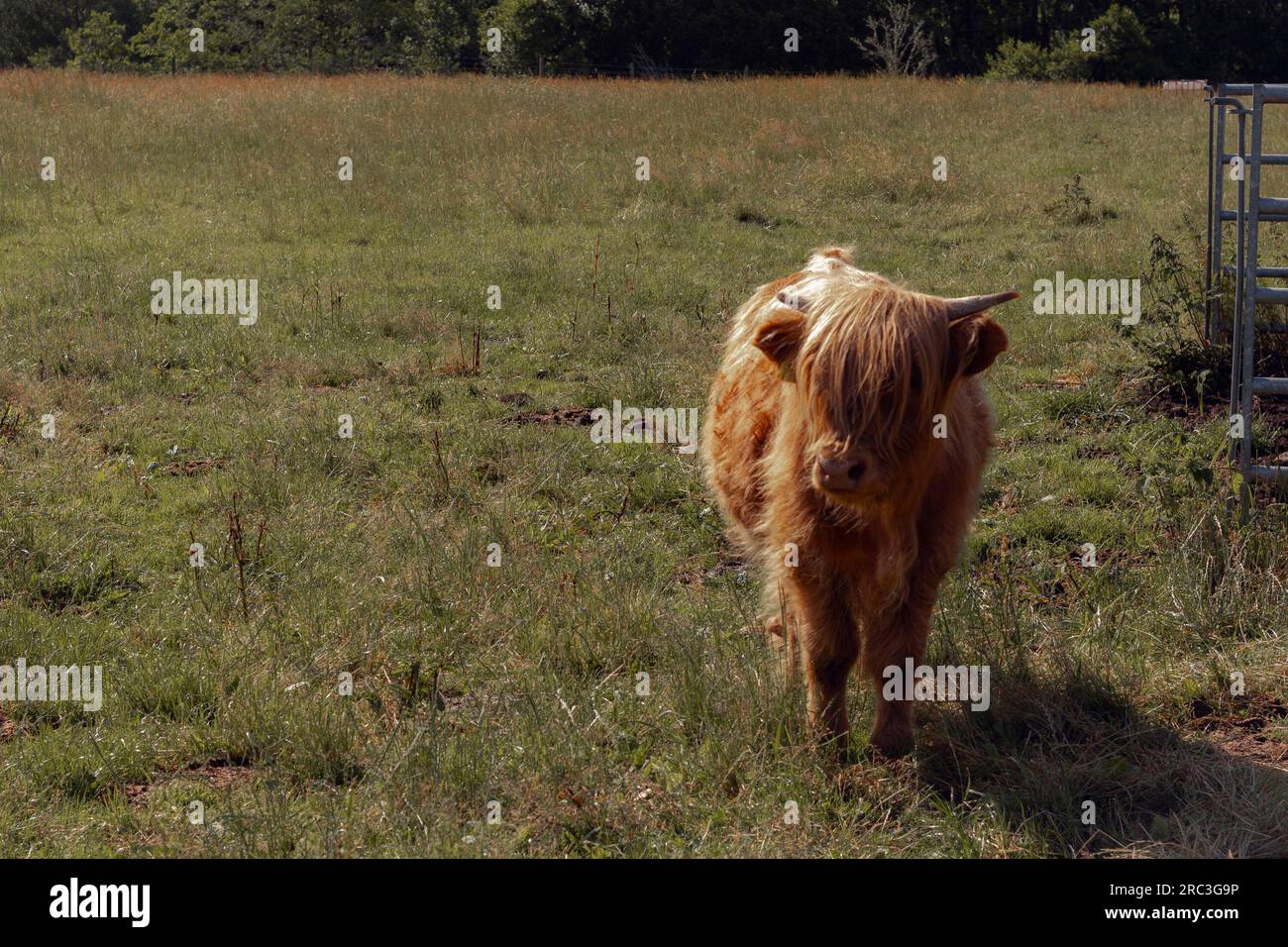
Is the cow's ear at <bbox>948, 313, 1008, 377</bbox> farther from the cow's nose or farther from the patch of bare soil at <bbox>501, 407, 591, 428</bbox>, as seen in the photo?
the patch of bare soil at <bbox>501, 407, 591, 428</bbox>

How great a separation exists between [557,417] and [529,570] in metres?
2.57

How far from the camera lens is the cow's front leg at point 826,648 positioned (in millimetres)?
3936

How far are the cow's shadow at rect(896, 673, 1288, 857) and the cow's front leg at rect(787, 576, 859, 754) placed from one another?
11.3 inches

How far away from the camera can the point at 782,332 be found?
3727 millimetres

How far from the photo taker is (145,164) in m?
15.1

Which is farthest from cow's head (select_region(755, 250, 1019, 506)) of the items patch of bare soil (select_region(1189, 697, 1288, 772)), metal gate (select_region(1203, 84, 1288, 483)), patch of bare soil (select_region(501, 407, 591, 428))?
patch of bare soil (select_region(501, 407, 591, 428))

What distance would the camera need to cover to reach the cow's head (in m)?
3.46

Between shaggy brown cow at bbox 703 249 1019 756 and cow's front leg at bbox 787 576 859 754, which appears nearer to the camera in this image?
shaggy brown cow at bbox 703 249 1019 756

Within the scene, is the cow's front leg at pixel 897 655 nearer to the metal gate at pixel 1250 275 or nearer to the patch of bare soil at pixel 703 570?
the patch of bare soil at pixel 703 570

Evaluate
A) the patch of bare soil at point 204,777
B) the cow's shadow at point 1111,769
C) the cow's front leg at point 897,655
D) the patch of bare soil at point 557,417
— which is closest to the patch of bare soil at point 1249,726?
the cow's shadow at point 1111,769

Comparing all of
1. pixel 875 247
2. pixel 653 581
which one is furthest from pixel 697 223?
pixel 653 581

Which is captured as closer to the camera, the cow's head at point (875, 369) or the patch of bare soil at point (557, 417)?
the cow's head at point (875, 369)

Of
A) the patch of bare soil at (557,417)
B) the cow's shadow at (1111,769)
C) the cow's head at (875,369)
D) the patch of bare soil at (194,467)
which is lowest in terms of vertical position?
the cow's shadow at (1111,769)
